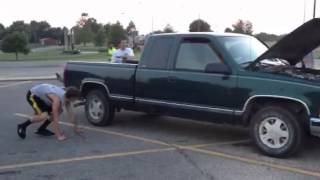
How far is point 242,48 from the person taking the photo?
8.58 m

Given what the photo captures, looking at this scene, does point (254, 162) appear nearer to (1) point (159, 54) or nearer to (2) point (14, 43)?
(1) point (159, 54)

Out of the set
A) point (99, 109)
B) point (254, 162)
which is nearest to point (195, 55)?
point (254, 162)

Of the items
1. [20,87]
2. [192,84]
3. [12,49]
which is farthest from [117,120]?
[12,49]

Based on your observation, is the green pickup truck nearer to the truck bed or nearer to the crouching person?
the truck bed

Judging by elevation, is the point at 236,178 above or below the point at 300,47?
below

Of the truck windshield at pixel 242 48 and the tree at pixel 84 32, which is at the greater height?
the truck windshield at pixel 242 48

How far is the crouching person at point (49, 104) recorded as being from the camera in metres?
8.88

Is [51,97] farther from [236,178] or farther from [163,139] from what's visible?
[236,178]

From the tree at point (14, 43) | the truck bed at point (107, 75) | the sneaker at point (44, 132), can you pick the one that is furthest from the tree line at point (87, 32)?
the sneaker at point (44, 132)

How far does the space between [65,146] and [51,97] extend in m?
0.96

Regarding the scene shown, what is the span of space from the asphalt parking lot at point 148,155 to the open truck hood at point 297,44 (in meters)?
1.35

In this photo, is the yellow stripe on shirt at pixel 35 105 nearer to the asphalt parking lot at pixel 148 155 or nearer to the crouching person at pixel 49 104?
the crouching person at pixel 49 104

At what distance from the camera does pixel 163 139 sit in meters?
8.86

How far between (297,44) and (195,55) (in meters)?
1.55
